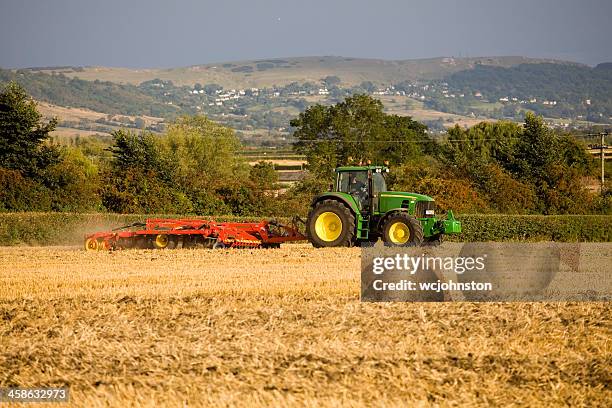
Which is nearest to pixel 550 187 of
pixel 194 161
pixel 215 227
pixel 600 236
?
pixel 600 236

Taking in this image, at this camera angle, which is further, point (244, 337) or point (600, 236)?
point (600, 236)

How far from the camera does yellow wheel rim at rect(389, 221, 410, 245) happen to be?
20172 millimetres

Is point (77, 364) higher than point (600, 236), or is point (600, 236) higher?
point (77, 364)

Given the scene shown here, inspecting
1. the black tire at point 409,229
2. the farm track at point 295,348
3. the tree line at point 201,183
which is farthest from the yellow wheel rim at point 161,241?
the tree line at point 201,183

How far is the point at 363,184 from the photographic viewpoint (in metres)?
21.0

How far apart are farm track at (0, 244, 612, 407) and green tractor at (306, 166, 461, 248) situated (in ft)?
21.4

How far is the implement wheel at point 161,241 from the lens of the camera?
21844 mm

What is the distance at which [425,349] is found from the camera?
382 inches

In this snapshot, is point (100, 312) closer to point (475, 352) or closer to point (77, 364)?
point (77, 364)

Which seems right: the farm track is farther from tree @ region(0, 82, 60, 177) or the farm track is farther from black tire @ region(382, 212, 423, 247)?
tree @ region(0, 82, 60, 177)

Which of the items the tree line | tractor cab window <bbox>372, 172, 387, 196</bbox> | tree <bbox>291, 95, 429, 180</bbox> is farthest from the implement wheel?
tree <bbox>291, 95, 429, 180</bbox>

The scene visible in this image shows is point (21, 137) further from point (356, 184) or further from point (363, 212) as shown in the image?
point (363, 212)

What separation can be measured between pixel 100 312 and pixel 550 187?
3113cm

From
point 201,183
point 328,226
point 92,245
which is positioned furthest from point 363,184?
point 201,183
